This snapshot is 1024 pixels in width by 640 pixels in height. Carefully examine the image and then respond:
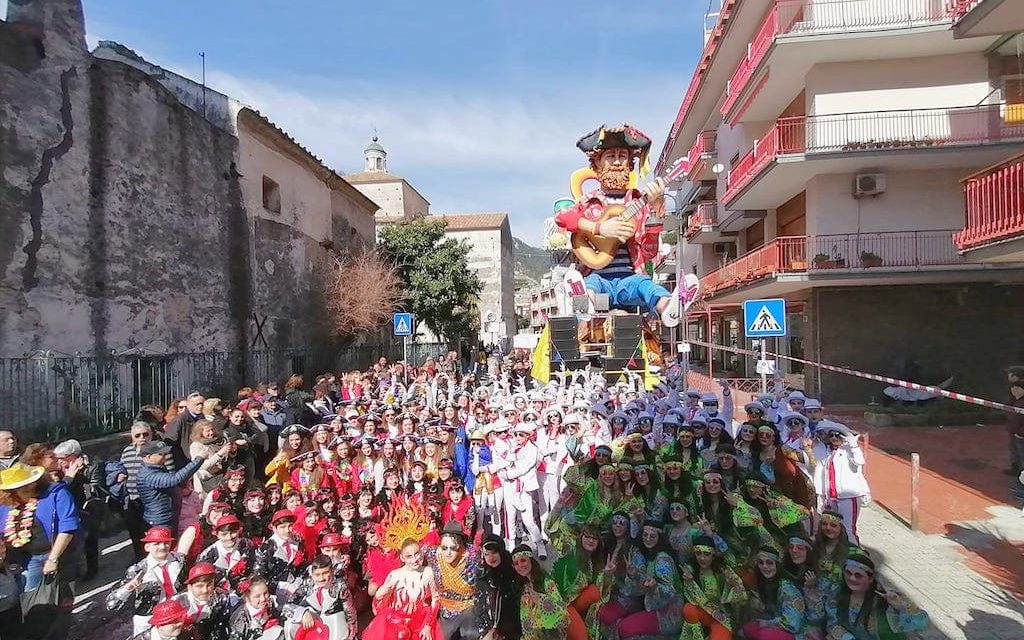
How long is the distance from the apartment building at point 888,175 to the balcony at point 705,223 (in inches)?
329

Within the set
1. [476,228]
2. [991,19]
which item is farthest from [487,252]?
[991,19]

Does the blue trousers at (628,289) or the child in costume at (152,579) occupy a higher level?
the blue trousers at (628,289)

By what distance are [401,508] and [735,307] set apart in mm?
22765

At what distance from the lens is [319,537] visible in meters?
4.71

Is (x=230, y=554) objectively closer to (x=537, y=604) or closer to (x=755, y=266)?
(x=537, y=604)

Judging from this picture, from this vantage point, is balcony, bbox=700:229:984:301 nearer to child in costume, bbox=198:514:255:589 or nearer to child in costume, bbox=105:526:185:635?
child in costume, bbox=198:514:255:589

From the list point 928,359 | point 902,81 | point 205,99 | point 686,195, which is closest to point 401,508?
point 205,99

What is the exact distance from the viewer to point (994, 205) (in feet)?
27.9

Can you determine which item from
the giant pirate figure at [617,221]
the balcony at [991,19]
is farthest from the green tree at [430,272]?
the balcony at [991,19]

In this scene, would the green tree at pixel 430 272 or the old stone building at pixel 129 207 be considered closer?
the old stone building at pixel 129 207

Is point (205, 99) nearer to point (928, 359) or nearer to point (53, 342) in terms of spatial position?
point (53, 342)

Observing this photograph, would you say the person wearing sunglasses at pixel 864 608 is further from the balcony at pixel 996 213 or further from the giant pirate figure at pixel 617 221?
the balcony at pixel 996 213

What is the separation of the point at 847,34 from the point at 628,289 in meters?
9.31

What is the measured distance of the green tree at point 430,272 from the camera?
2625 centimetres
